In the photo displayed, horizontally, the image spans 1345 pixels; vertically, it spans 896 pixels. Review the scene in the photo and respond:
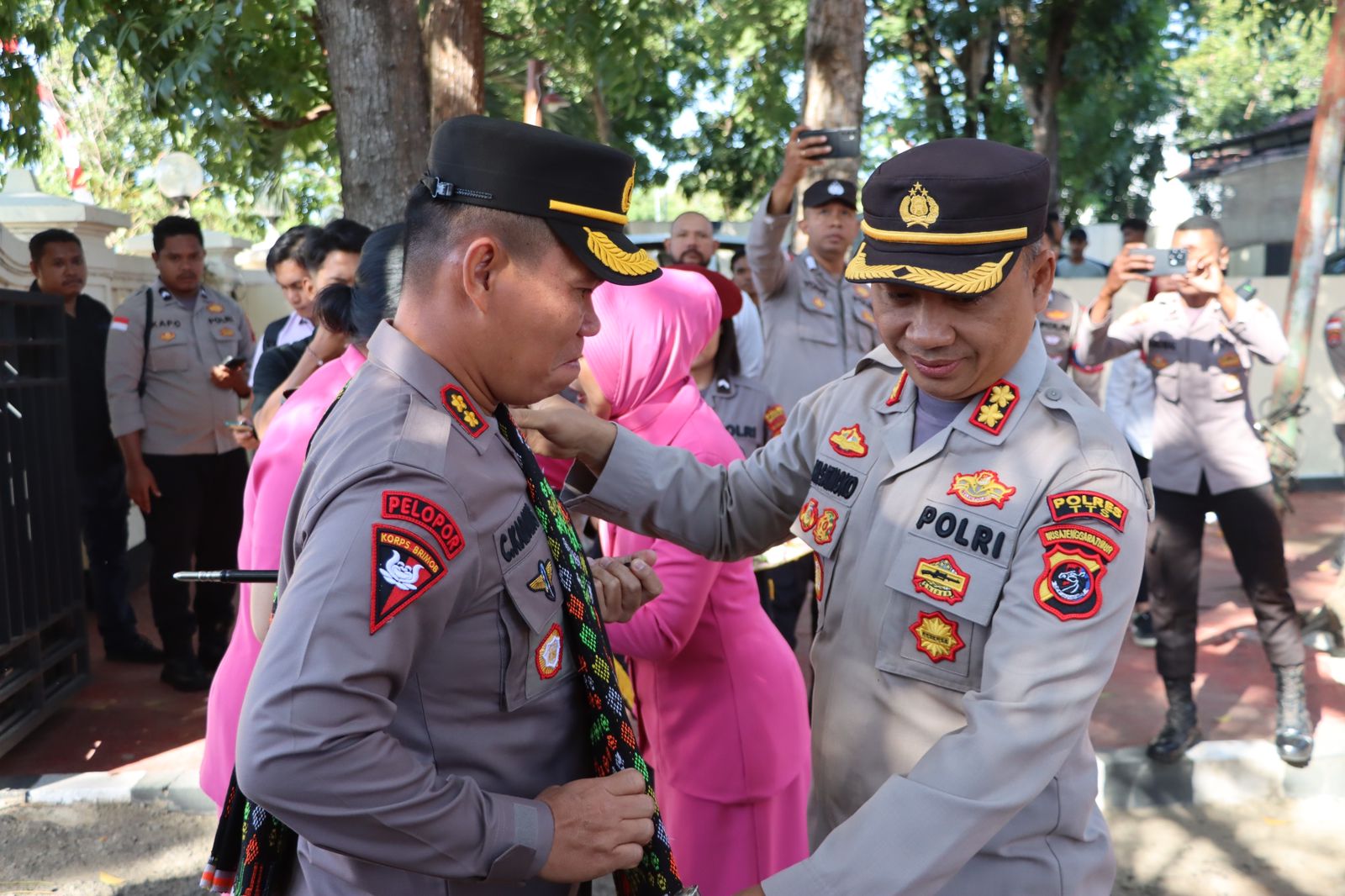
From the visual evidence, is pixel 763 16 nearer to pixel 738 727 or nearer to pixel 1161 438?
pixel 1161 438

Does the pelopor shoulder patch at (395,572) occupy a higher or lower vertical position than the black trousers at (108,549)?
higher

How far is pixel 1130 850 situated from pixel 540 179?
3770 mm

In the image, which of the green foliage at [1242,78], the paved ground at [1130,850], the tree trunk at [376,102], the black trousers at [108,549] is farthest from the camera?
the green foliage at [1242,78]

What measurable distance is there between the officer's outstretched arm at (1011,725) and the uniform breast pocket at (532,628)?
0.42 meters

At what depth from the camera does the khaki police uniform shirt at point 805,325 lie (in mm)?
5297

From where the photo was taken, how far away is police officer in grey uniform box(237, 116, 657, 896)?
4.22ft

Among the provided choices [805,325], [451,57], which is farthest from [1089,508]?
[451,57]

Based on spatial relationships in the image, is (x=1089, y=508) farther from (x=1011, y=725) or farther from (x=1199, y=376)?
(x=1199, y=376)

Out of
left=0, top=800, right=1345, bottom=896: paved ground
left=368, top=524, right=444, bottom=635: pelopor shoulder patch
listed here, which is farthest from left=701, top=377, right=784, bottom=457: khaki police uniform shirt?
left=368, top=524, right=444, bottom=635: pelopor shoulder patch

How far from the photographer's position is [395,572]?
1.30m

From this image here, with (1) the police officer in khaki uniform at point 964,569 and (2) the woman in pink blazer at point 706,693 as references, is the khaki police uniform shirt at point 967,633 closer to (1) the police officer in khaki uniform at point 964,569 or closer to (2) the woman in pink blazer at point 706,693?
(1) the police officer in khaki uniform at point 964,569

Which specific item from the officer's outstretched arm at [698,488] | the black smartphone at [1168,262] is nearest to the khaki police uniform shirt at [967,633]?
the officer's outstretched arm at [698,488]

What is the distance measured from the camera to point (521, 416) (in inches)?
81.7

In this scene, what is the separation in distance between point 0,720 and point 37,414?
4.37 ft
